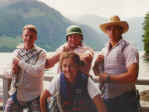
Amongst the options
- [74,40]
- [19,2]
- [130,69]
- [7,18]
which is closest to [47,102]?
[74,40]

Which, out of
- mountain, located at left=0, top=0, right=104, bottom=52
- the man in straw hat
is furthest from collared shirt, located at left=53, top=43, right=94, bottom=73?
mountain, located at left=0, top=0, right=104, bottom=52

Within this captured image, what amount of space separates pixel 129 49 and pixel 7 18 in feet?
324

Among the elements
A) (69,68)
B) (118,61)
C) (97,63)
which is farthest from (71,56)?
(118,61)

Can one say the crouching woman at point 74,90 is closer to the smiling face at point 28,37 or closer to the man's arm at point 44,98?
the man's arm at point 44,98

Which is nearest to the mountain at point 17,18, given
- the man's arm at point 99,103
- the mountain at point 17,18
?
the mountain at point 17,18

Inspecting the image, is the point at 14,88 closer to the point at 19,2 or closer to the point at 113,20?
the point at 113,20

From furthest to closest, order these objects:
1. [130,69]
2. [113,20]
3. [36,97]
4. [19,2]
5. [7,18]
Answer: [19,2], [7,18], [36,97], [113,20], [130,69]

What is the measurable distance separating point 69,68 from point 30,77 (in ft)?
1.57

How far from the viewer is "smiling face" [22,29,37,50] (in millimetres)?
2205

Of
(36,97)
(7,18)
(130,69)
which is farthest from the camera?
(7,18)

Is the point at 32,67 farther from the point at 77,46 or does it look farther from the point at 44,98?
the point at 77,46

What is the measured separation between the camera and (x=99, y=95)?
80.6 inches

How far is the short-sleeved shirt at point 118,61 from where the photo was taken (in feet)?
6.66

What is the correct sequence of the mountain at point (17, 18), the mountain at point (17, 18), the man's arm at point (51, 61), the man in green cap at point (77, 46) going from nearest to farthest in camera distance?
the man in green cap at point (77, 46)
the man's arm at point (51, 61)
the mountain at point (17, 18)
the mountain at point (17, 18)
